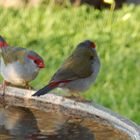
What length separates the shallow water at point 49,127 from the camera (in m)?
2.72

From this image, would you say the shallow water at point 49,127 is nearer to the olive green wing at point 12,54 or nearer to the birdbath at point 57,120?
the birdbath at point 57,120

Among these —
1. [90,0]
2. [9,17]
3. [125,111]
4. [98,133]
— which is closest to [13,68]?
[125,111]

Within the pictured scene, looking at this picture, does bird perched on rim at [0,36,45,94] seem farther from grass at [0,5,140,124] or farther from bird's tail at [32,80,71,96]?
grass at [0,5,140,124]

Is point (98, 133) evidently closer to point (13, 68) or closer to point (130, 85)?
point (13, 68)

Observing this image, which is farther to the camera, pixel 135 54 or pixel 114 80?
pixel 135 54

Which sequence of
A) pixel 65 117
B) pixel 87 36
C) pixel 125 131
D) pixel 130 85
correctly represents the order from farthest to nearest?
pixel 87 36
pixel 130 85
pixel 65 117
pixel 125 131

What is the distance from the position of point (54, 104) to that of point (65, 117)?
0.50ft

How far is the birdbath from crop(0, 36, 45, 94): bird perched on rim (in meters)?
0.97

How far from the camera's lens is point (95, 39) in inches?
292

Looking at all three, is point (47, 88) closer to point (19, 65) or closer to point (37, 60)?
point (37, 60)

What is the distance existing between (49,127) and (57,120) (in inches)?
4.2

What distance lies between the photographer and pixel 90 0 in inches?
360

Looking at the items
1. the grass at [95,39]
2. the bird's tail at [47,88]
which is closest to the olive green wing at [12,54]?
the bird's tail at [47,88]

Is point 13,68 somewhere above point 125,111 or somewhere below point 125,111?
above
